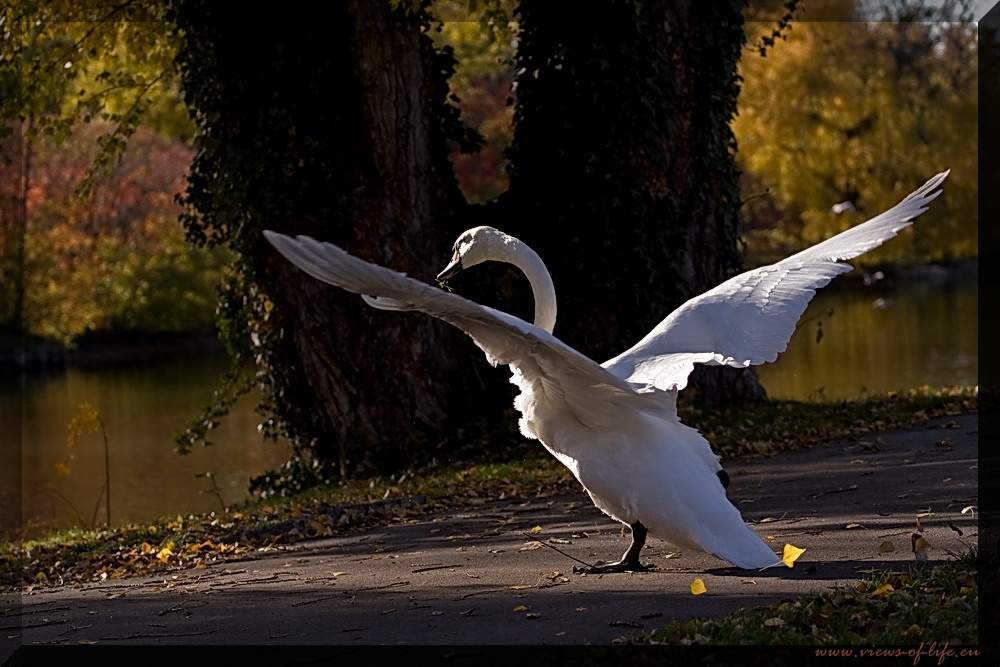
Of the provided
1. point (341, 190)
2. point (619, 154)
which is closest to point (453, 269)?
point (341, 190)

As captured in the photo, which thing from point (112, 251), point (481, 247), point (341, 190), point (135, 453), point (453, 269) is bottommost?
point (135, 453)

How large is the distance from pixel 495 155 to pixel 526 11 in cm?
2912

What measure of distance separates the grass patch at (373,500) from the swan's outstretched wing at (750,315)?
11.6 ft

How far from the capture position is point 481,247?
748 cm

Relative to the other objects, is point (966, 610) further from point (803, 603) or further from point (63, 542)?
point (63, 542)

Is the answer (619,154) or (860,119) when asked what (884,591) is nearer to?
(619,154)

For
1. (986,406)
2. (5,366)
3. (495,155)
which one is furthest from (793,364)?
(5,366)

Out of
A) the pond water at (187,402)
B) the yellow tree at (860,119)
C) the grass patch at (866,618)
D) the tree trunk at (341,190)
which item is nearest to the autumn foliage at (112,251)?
the pond water at (187,402)

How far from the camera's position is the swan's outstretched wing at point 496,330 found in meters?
4.83

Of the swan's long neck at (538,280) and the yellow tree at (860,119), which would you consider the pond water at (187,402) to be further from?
the swan's long neck at (538,280)

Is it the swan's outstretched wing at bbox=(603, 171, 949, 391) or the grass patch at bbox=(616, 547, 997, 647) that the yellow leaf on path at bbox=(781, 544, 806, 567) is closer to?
Answer: the grass patch at bbox=(616, 547, 997, 647)

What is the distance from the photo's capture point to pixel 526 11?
533 inches

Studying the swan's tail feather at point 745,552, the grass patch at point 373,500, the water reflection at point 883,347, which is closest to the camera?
the swan's tail feather at point 745,552

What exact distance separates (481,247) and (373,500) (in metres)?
3.59
